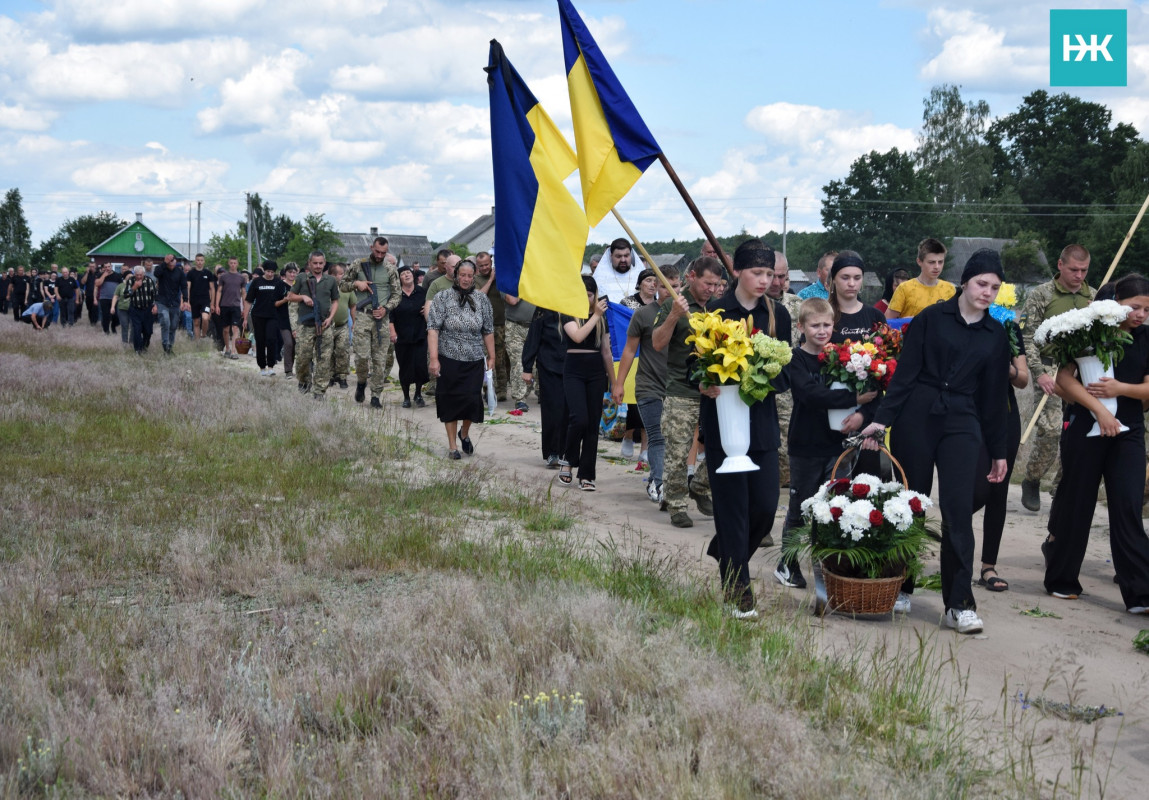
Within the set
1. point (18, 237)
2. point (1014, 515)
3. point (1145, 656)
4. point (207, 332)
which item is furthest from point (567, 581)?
point (18, 237)

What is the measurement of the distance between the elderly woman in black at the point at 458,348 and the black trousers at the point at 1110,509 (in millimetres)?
6757

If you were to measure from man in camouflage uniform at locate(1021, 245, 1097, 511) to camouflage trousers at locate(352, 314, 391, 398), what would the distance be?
10352mm

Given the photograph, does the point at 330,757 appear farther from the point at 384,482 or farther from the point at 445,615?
the point at 384,482

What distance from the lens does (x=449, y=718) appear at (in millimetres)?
4641

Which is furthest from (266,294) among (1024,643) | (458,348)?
(1024,643)

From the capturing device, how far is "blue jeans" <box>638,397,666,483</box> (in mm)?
10938

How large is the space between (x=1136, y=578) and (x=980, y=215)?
79.3 metres

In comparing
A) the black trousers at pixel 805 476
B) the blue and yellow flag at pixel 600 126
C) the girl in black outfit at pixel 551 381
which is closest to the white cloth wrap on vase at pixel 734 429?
the black trousers at pixel 805 476

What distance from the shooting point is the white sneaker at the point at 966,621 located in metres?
6.71

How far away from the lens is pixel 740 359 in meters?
6.76

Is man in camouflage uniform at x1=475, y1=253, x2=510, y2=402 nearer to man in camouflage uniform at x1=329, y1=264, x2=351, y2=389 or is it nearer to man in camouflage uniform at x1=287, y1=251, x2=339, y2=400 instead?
man in camouflage uniform at x1=329, y1=264, x2=351, y2=389

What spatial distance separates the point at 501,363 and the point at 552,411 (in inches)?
244

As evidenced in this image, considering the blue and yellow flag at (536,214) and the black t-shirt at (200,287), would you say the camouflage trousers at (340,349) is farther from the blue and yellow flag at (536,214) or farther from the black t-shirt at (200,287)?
the black t-shirt at (200,287)

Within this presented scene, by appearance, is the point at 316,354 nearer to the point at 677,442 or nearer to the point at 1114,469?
the point at 677,442
